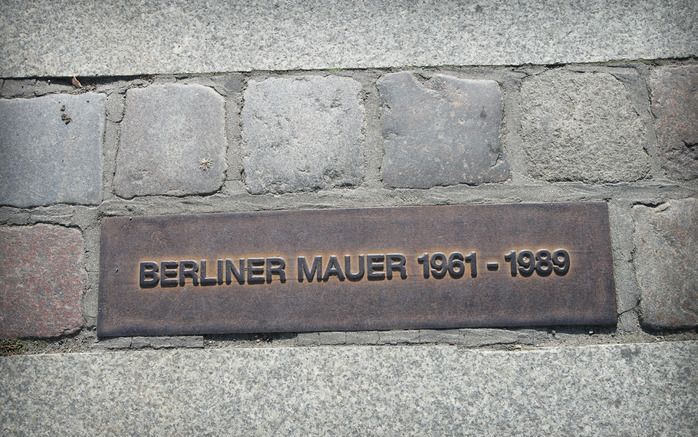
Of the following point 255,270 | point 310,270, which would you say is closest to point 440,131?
point 310,270

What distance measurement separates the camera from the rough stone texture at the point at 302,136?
120 cm

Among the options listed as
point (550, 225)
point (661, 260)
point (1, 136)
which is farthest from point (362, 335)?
point (1, 136)

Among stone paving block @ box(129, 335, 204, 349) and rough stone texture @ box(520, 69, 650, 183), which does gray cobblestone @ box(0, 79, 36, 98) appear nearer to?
stone paving block @ box(129, 335, 204, 349)

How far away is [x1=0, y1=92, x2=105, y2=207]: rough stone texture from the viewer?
1213mm

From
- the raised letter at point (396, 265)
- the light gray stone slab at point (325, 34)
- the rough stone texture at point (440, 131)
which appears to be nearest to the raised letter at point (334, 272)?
the raised letter at point (396, 265)

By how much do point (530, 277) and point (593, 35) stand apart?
65 cm

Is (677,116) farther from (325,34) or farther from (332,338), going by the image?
(332,338)

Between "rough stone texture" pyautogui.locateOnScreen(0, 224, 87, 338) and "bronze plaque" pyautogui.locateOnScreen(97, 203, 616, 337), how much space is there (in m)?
0.07

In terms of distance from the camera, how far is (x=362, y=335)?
3.76ft

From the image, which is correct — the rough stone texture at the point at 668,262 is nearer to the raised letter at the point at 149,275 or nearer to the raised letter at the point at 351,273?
the raised letter at the point at 351,273

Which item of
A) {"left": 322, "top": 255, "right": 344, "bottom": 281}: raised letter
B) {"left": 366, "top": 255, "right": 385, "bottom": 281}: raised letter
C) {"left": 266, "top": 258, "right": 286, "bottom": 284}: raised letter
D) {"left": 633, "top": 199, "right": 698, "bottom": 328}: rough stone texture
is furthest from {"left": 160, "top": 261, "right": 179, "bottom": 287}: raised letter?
{"left": 633, "top": 199, "right": 698, "bottom": 328}: rough stone texture

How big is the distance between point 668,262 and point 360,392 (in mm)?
805

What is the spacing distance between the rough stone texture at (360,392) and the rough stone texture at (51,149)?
1.37 feet

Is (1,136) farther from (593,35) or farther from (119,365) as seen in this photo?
(593,35)
